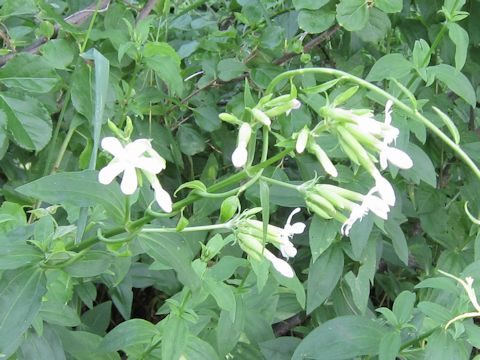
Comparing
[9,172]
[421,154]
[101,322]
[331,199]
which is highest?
[331,199]

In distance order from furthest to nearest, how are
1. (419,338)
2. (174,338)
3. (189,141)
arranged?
(189,141)
(419,338)
(174,338)

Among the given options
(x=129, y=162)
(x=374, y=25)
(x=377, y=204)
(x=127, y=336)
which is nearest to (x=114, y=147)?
(x=129, y=162)

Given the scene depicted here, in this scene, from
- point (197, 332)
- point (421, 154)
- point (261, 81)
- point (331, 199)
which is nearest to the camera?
point (331, 199)

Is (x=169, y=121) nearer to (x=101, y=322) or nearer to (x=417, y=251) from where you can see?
(x=101, y=322)

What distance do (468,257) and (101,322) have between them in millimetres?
611

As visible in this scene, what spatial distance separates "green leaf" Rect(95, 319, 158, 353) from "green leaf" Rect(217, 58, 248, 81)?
0.47 meters

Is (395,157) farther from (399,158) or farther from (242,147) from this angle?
(242,147)

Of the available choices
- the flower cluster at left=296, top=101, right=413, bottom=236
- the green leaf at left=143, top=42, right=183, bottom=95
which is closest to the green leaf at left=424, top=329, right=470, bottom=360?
the flower cluster at left=296, top=101, right=413, bottom=236

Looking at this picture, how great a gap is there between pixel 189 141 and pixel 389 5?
413 mm

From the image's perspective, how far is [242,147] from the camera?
621 millimetres

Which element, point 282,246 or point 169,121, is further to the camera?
point 169,121

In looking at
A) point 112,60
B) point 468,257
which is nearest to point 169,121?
point 112,60

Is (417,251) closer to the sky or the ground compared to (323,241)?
closer to the ground

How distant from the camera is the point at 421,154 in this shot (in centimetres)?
106
